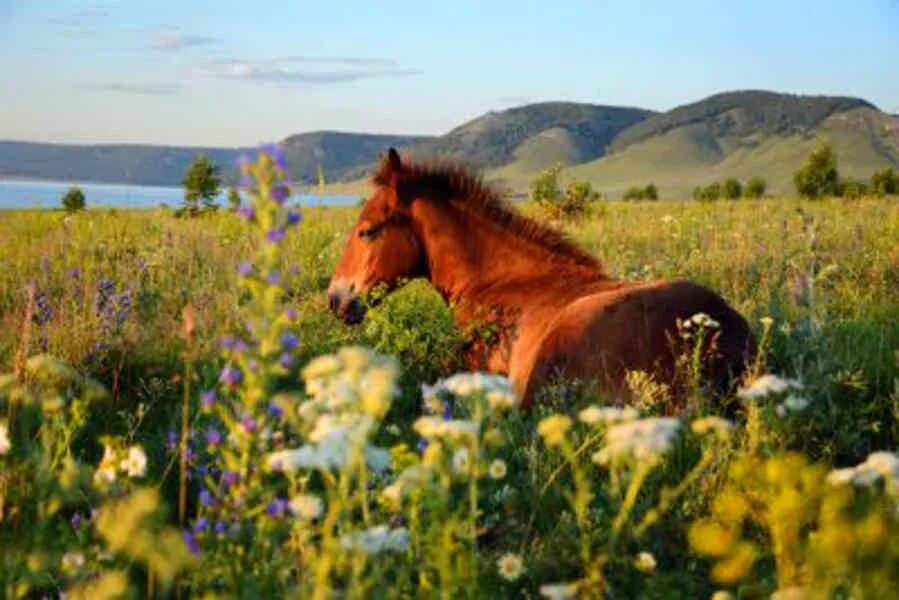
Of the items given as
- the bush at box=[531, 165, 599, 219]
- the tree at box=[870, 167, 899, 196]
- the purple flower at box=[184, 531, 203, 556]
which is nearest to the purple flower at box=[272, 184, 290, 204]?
the purple flower at box=[184, 531, 203, 556]

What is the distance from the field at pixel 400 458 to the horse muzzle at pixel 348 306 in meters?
0.10

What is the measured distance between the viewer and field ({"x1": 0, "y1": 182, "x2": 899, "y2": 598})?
2174 millimetres

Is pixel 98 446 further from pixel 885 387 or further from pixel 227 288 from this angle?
pixel 885 387

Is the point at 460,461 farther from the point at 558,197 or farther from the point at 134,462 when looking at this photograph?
the point at 558,197

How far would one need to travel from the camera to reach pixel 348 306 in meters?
7.55

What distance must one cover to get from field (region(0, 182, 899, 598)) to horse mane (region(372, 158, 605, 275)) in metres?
0.94

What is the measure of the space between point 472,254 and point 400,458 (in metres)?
4.97

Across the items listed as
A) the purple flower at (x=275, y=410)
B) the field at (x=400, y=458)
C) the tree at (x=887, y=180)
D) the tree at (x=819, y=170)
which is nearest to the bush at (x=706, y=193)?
the tree at (x=819, y=170)

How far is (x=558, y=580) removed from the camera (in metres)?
3.32

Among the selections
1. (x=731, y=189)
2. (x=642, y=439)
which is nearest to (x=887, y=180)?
(x=731, y=189)

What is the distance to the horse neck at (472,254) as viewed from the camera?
7.40 m

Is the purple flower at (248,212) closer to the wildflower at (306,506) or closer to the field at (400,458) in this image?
the field at (400,458)

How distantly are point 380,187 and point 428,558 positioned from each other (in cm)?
551

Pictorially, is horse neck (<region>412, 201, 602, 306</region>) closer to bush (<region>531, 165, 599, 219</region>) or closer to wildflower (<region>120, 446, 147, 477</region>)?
wildflower (<region>120, 446, 147, 477</region>)
